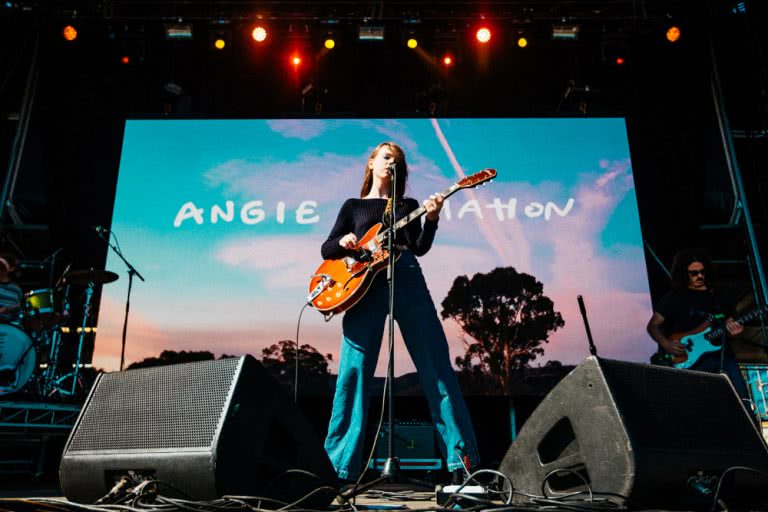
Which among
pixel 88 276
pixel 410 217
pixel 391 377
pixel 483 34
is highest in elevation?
pixel 483 34

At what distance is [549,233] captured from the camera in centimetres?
489

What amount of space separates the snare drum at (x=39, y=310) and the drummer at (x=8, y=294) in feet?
0.24

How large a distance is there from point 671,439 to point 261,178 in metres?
4.15

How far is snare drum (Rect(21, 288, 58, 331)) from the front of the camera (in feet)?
13.8

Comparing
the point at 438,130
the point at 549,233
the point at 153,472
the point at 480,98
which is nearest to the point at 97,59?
the point at 438,130

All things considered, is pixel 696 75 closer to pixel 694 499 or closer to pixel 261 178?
pixel 261 178

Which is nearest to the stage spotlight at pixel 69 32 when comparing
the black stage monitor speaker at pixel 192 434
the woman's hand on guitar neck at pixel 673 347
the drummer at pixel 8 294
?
the drummer at pixel 8 294

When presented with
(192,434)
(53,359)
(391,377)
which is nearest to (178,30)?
(53,359)

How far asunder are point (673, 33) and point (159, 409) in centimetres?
502

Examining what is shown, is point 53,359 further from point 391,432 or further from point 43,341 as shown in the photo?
point 391,432

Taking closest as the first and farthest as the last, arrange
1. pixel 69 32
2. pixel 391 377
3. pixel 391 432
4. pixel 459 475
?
pixel 391 432 → pixel 391 377 → pixel 459 475 → pixel 69 32

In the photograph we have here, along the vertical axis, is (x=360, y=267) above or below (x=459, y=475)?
above

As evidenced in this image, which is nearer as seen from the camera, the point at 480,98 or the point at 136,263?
the point at 136,263

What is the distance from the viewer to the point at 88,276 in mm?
4355
